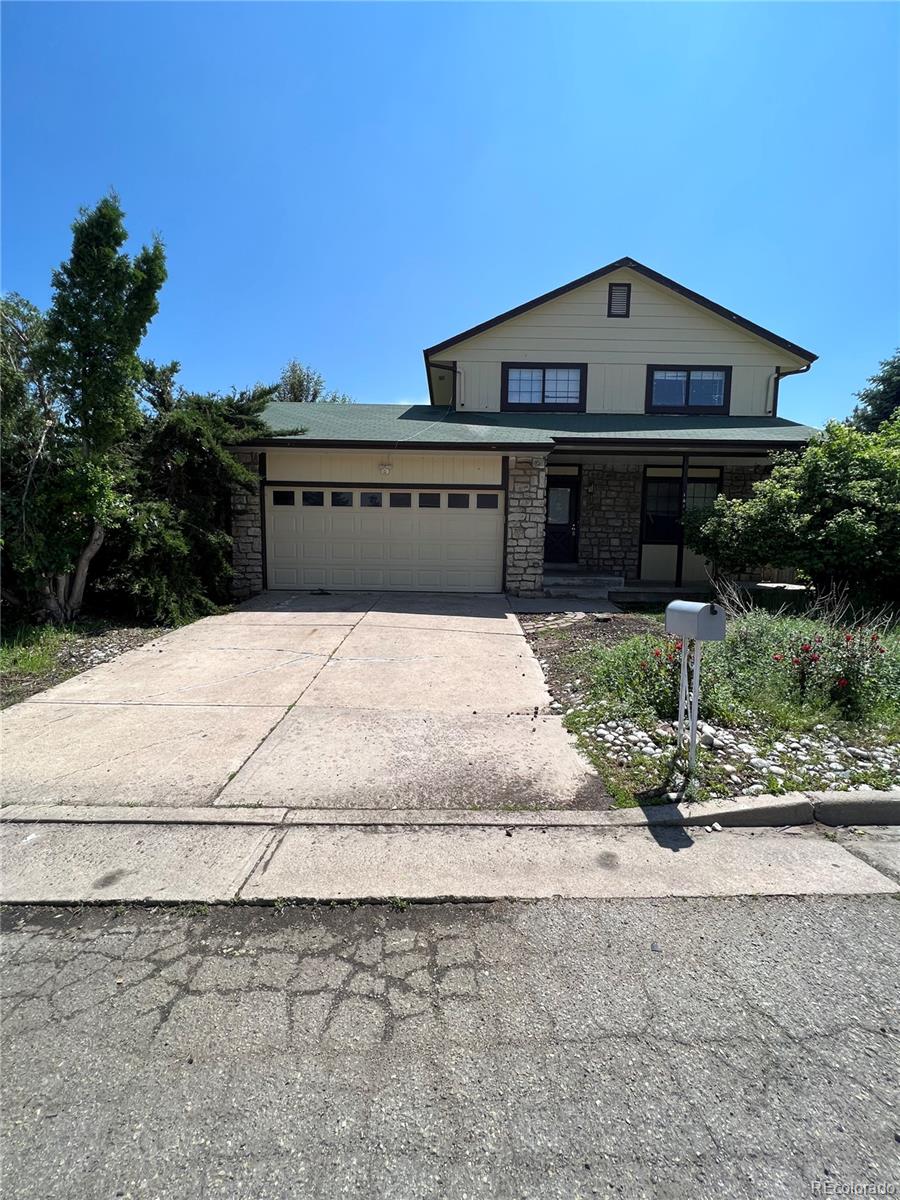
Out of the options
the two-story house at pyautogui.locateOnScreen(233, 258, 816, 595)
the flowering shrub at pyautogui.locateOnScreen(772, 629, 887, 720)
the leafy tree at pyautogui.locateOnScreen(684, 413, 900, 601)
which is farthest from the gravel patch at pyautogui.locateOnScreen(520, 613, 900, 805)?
the two-story house at pyautogui.locateOnScreen(233, 258, 816, 595)

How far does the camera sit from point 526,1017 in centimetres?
209

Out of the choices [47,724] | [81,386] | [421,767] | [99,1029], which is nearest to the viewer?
[99,1029]

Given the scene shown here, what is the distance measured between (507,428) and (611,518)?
369 cm

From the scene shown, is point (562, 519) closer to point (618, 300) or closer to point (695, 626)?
point (618, 300)

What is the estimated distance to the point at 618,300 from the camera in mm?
13797

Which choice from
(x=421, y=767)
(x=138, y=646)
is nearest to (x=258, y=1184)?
(x=421, y=767)

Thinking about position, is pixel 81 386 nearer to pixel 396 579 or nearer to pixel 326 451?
pixel 326 451

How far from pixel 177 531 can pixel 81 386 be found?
2302 millimetres

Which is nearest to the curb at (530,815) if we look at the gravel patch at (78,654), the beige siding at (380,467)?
the gravel patch at (78,654)

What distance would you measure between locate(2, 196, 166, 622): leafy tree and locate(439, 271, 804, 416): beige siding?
7.67 m

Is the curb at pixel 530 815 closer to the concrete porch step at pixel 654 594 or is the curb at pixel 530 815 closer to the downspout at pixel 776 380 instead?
the concrete porch step at pixel 654 594

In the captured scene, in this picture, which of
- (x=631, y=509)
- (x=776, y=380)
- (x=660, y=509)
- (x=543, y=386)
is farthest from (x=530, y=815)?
(x=776, y=380)

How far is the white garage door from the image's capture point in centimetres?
1156

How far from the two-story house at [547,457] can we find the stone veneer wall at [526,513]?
3cm
